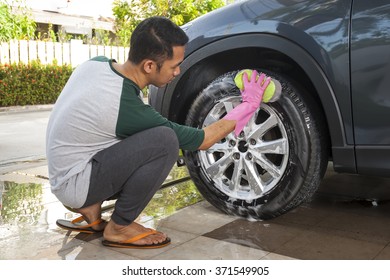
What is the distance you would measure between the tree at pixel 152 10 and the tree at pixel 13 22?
3.79 meters

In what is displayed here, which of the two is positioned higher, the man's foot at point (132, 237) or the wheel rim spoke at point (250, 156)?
the wheel rim spoke at point (250, 156)

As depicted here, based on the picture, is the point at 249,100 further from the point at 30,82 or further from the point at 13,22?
the point at 13,22

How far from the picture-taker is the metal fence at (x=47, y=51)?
1113 cm

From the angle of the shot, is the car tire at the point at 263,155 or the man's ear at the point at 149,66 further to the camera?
the car tire at the point at 263,155

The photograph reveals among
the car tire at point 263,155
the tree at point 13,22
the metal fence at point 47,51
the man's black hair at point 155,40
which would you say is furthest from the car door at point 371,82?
the metal fence at point 47,51

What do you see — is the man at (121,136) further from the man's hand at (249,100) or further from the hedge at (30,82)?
the hedge at (30,82)

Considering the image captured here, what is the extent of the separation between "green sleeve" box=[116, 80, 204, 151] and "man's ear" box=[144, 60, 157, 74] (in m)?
0.09

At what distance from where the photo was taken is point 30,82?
1109 cm

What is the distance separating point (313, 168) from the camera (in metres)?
2.31
